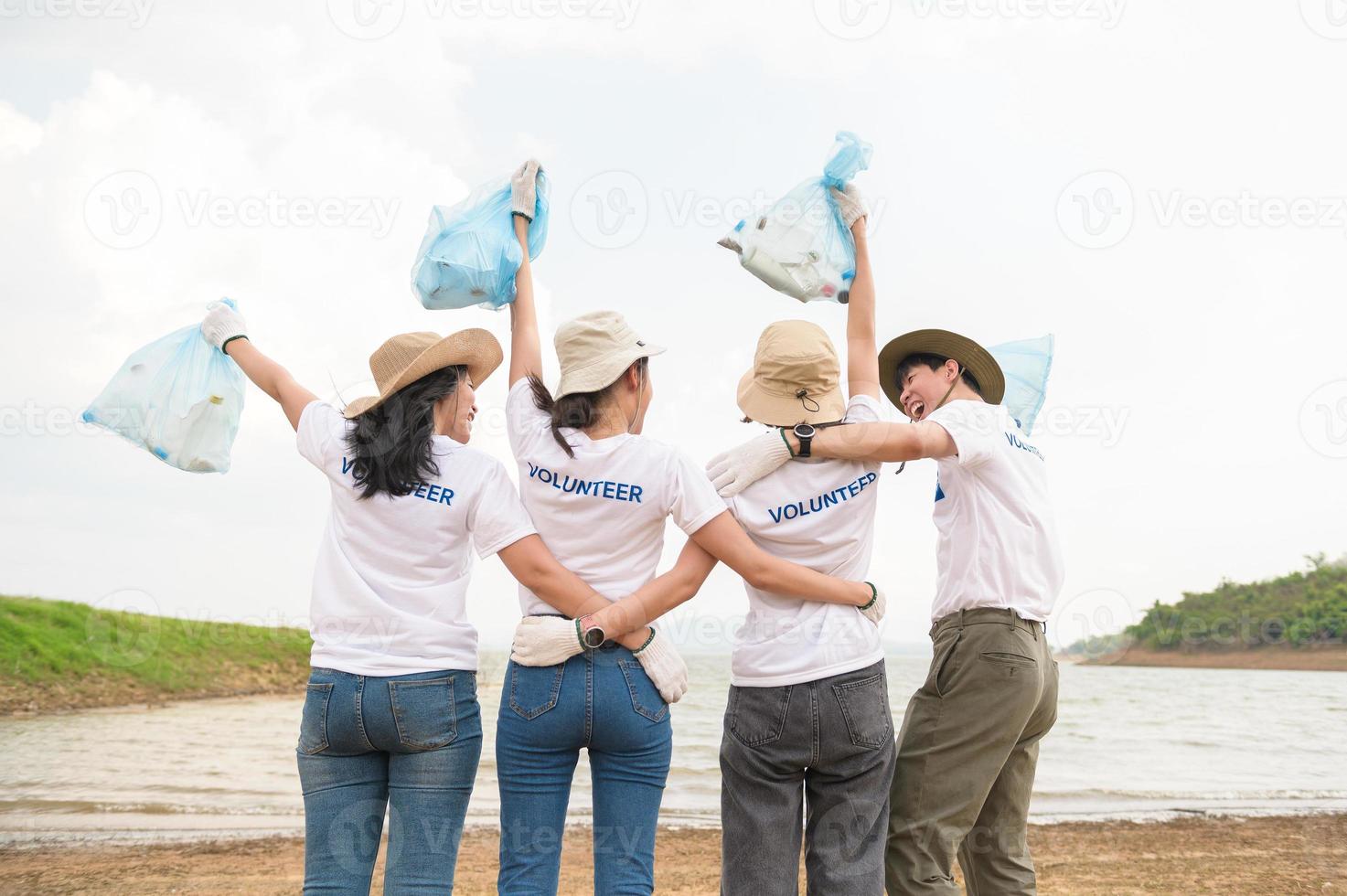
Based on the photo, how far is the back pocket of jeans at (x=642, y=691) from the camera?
215cm

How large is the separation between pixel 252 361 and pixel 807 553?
1669 millimetres

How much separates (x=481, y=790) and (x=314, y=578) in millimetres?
7065

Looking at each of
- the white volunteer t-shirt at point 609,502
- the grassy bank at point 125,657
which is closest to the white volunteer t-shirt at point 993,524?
the white volunteer t-shirt at point 609,502

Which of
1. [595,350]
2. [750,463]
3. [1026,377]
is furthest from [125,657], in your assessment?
[750,463]

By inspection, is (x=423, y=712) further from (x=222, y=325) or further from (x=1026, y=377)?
(x=1026, y=377)

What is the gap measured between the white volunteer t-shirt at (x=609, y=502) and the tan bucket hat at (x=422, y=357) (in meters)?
0.28

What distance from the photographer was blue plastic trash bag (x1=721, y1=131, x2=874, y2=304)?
116 inches

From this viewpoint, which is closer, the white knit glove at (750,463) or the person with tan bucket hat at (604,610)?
the person with tan bucket hat at (604,610)

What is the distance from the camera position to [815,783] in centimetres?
238

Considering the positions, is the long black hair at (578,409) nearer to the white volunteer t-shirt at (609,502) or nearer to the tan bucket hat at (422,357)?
the white volunteer t-shirt at (609,502)

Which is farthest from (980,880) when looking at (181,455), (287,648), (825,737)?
(287,648)

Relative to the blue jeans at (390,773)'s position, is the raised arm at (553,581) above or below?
above

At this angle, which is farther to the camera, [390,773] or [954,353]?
[954,353]

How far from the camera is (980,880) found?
287 centimetres
